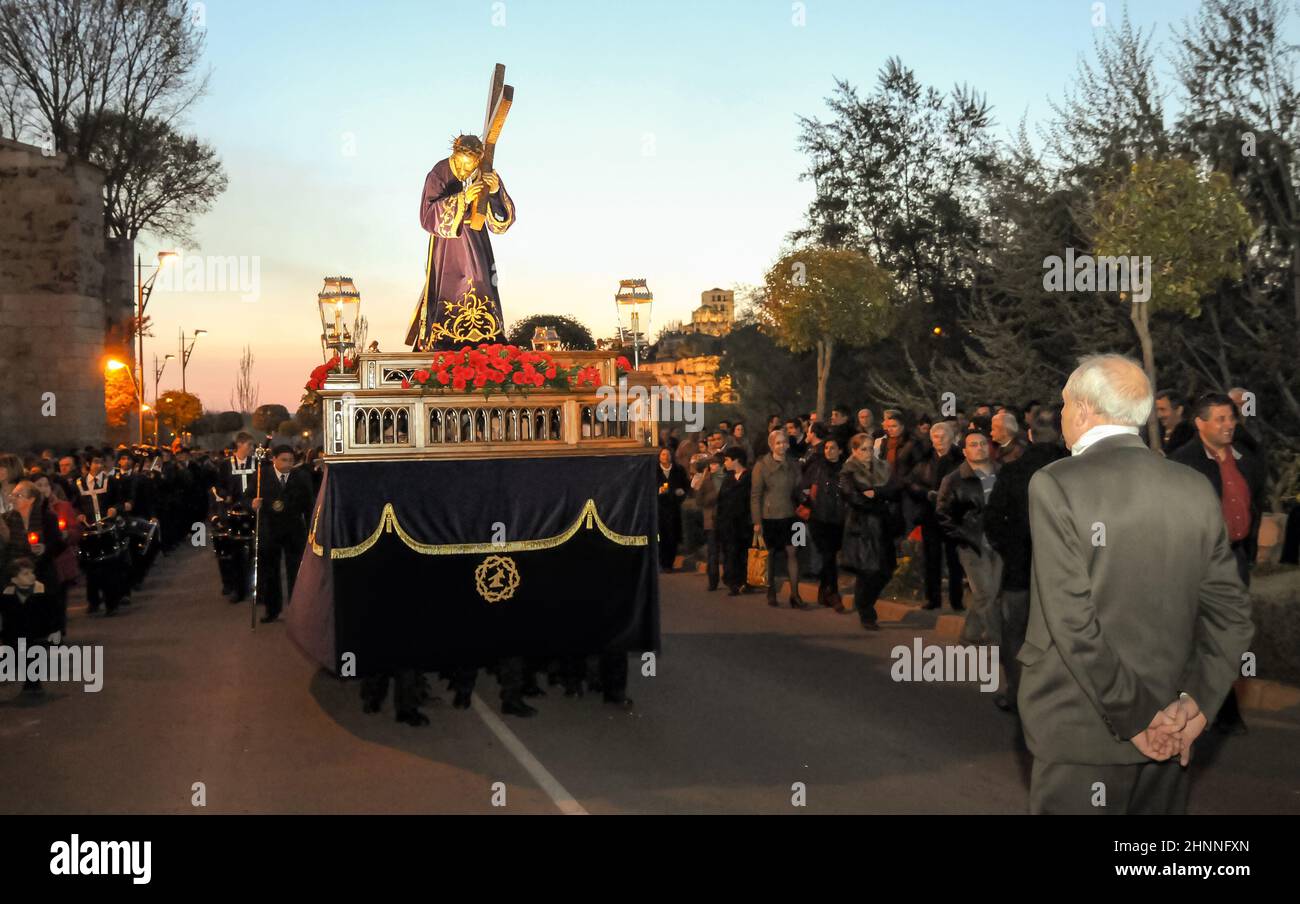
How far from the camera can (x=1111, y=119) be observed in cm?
2261

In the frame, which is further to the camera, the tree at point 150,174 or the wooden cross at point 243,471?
the tree at point 150,174

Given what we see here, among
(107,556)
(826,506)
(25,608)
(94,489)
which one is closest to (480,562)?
(25,608)

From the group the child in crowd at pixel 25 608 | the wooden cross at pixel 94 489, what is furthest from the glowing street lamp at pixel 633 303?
the wooden cross at pixel 94 489

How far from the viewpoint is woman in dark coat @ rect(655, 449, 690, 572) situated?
19.9 metres

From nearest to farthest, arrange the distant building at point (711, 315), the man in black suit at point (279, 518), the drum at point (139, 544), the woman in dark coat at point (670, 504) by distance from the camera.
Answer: the man in black suit at point (279, 518)
the drum at point (139, 544)
the woman in dark coat at point (670, 504)
the distant building at point (711, 315)

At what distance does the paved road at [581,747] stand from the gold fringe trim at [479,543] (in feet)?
3.93

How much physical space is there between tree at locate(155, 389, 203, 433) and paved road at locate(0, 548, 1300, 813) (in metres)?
60.8

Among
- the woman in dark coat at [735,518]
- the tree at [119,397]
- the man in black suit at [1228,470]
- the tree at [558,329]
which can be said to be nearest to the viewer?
the man in black suit at [1228,470]

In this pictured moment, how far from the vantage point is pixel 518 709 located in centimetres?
948

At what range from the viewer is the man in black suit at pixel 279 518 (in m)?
14.9

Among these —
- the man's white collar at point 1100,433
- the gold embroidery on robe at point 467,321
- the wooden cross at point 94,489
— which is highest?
the gold embroidery on robe at point 467,321

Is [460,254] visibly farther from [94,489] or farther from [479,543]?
[94,489]

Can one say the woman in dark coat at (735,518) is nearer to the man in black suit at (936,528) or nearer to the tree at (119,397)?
the man in black suit at (936,528)
